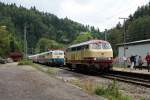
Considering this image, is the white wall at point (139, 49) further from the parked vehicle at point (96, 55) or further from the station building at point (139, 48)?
the parked vehicle at point (96, 55)

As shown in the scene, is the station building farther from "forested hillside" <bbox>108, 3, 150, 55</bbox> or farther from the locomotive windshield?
"forested hillside" <bbox>108, 3, 150, 55</bbox>

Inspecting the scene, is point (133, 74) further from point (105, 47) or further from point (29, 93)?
point (29, 93)

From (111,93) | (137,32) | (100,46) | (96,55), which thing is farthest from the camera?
(137,32)

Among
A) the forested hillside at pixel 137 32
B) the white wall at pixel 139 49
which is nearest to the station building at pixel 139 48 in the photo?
the white wall at pixel 139 49

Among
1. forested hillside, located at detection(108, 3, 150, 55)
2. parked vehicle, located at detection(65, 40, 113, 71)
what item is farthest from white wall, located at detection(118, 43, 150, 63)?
forested hillside, located at detection(108, 3, 150, 55)

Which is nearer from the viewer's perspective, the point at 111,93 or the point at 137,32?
the point at 111,93

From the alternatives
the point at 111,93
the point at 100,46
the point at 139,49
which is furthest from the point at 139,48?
the point at 111,93

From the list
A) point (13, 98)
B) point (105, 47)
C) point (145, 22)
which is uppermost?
point (145, 22)

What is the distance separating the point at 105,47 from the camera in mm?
34062

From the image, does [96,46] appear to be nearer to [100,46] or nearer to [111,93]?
[100,46]

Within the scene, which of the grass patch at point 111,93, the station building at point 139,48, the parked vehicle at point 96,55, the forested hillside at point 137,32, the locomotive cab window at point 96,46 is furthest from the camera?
the forested hillside at point 137,32

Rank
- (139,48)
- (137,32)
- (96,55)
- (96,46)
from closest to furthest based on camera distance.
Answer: (96,55) < (96,46) < (139,48) < (137,32)

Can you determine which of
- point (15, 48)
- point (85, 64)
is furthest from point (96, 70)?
point (15, 48)

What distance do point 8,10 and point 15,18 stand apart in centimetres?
616
